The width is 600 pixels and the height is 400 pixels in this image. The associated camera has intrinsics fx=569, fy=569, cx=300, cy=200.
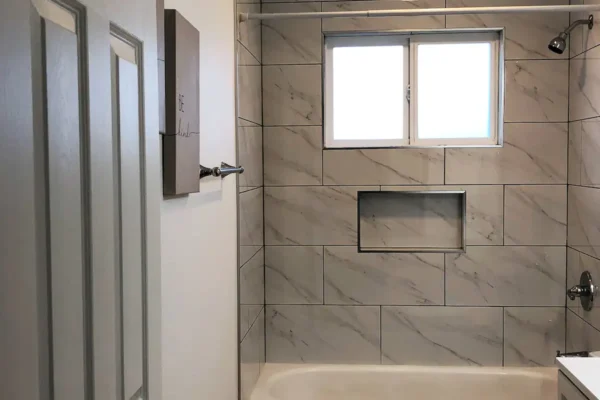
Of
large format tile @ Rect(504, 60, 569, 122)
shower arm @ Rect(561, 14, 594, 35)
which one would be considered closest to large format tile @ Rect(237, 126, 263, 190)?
large format tile @ Rect(504, 60, 569, 122)

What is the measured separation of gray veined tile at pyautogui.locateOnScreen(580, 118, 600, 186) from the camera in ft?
8.36

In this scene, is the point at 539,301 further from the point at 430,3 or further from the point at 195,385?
the point at 195,385

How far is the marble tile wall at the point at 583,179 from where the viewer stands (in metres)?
2.56

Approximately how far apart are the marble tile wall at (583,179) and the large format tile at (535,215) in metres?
0.05

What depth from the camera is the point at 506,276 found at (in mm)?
2953

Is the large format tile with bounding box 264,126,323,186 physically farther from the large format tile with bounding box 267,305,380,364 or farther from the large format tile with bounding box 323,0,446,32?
the large format tile with bounding box 267,305,380,364

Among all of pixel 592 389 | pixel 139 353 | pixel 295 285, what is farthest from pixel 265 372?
pixel 139 353

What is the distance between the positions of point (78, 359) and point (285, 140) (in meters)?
2.31

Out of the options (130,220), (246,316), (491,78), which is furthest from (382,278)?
(130,220)

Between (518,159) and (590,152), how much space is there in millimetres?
365

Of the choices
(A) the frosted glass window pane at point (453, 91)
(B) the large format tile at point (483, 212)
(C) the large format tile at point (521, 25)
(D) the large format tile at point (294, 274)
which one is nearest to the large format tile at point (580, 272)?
(B) the large format tile at point (483, 212)

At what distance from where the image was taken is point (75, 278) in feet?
2.52

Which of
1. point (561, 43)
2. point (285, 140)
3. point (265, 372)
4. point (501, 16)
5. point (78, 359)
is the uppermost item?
point (501, 16)

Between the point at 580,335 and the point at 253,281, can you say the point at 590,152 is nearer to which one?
the point at 580,335
